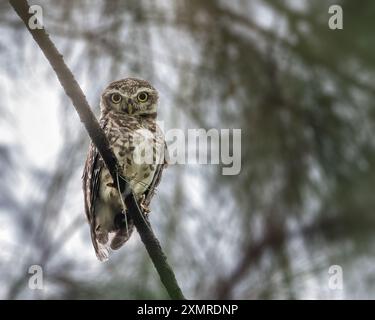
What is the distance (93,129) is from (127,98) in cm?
94

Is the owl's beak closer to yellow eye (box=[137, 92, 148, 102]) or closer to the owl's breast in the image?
yellow eye (box=[137, 92, 148, 102])

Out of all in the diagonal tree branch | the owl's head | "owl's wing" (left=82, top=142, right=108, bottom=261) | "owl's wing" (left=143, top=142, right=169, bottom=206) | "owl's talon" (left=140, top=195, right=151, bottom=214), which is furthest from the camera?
the owl's head

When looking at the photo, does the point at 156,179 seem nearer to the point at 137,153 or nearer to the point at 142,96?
the point at 137,153

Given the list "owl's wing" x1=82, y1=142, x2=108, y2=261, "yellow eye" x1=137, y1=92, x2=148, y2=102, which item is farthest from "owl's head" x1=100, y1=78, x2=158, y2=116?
"owl's wing" x1=82, y1=142, x2=108, y2=261

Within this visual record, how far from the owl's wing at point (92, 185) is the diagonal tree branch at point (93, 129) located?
0.56 m

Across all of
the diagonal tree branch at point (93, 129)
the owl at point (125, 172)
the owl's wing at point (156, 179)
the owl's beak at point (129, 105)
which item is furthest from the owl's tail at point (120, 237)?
the diagonal tree branch at point (93, 129)

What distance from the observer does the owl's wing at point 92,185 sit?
8.21 ft

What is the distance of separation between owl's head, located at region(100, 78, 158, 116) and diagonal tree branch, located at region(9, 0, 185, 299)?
2.87 feet

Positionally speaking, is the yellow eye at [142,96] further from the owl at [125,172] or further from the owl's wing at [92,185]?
the owl's wing at [92,185]

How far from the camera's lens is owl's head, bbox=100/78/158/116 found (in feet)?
9.19

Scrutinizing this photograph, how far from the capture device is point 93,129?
6.15ft

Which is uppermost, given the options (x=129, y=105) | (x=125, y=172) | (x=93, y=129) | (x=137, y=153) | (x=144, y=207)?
(x=129, y=105)

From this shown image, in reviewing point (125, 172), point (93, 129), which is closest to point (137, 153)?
point (125, 172)
